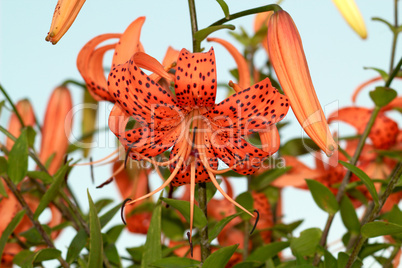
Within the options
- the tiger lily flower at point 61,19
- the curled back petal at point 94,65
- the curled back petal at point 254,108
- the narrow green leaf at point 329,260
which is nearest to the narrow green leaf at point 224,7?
the curled back petal at point 254,108

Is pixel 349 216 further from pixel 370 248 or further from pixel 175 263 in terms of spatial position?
pixel 175 263

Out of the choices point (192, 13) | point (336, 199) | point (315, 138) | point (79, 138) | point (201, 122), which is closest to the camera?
point (315, 138)

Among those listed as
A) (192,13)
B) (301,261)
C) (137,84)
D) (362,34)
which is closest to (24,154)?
(137,84)

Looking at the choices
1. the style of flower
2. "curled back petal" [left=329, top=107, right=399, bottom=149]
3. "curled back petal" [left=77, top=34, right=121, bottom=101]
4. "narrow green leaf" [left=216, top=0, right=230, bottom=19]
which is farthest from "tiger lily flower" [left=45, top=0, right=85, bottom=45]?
"curled back petal" [left=329, top=107, right=399, bottom=149]

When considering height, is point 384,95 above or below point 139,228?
above

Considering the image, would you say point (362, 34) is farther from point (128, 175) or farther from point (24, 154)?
point (128, 175)

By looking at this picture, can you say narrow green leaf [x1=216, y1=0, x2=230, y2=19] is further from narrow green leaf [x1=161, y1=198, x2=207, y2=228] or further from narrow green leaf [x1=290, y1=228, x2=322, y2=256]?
narrow green leaf [x1=290, y1=228, x2=322, y2=256]

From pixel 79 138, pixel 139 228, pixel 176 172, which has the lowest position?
pixel 139 228
